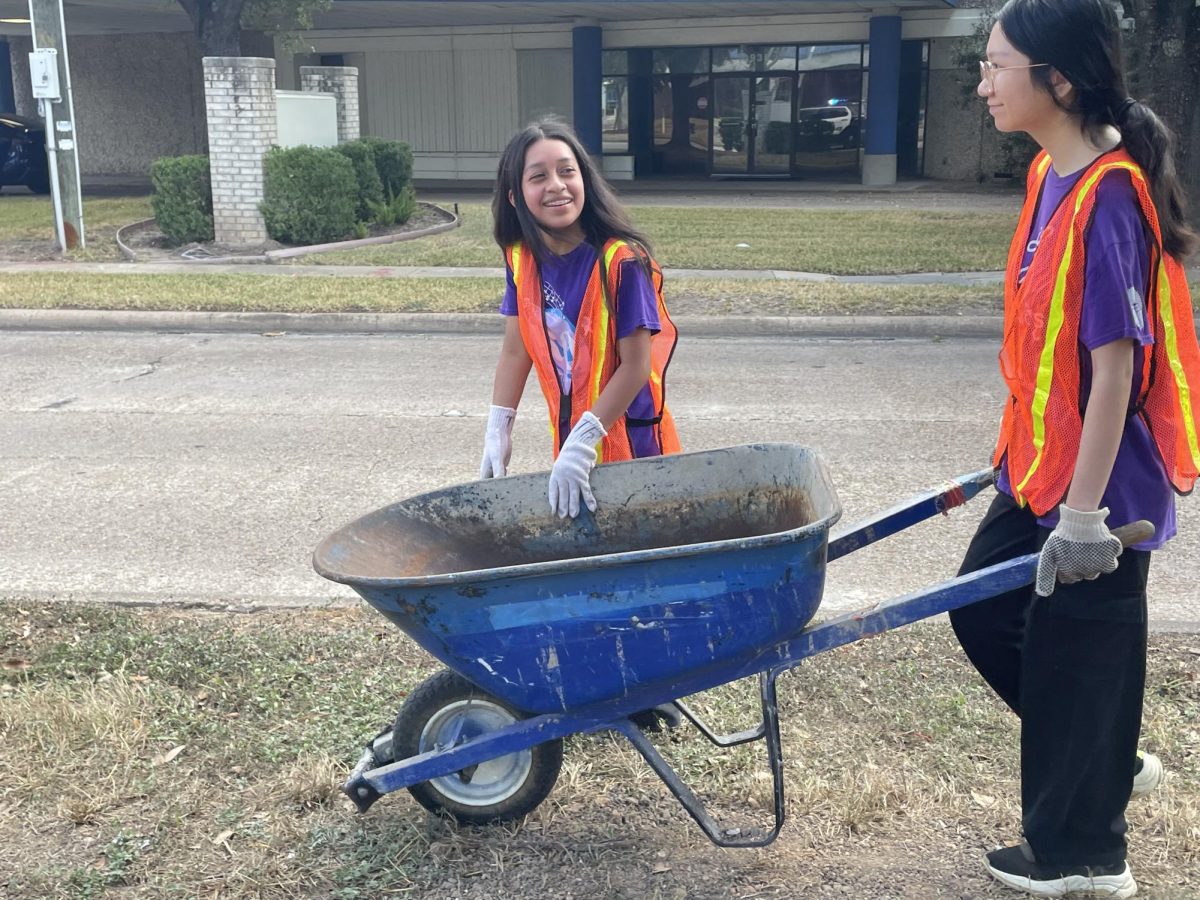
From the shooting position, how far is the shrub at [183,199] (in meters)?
17.0

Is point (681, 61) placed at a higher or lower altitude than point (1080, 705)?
higher

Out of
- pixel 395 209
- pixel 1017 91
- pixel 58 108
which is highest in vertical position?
pixel 58 108

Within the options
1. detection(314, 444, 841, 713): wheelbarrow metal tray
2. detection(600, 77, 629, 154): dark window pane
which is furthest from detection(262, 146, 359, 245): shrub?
detection(314, 444, 841, 713): wheelbarrow metal tray

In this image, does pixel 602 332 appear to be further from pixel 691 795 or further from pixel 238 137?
pixel 238 137

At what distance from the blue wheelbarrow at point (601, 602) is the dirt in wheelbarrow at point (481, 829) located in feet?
0.48

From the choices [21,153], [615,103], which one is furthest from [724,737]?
[615,103]

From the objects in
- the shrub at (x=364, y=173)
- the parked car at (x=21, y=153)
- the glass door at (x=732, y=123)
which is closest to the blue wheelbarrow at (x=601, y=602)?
the shrub at (x=364, y=173)

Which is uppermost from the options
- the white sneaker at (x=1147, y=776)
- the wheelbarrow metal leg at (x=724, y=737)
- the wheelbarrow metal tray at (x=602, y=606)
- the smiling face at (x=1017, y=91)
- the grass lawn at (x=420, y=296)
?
the smiling face at (x=1017, y=91)

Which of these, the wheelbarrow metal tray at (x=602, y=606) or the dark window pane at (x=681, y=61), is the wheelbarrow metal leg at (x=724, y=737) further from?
the dark window pane at (x=681, y=61)

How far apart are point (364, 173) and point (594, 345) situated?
1558cm

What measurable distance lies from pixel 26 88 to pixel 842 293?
27.7m

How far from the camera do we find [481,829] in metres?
3.25

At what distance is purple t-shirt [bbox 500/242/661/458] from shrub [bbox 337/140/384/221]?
15.1m

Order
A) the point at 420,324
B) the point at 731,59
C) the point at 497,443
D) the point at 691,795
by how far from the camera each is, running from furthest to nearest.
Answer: the point at 731,59 → the point at 420,324 → the point at 497,443 → the point at 691,795
